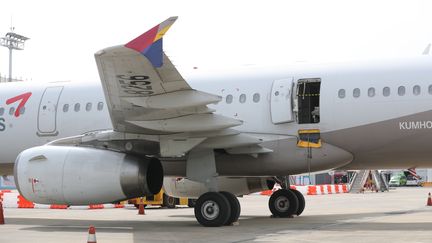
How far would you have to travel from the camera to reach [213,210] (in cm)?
1559

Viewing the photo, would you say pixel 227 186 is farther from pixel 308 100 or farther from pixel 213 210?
pixel 308 100

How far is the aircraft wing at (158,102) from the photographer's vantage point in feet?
43.6

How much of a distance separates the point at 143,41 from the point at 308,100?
4.79 metres

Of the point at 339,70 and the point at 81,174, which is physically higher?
the point at 339,70

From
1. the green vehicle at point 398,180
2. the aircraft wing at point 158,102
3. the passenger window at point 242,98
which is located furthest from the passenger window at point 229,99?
the green vehicle at point 398,180

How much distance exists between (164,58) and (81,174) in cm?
324

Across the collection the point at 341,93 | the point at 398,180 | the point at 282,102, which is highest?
the point at 398,180

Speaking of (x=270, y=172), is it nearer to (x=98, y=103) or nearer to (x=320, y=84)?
(x=320, y=84)

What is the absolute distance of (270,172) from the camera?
1666 cm

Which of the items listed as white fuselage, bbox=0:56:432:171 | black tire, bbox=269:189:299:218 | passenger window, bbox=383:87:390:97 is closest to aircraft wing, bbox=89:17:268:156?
white fuselage, bbox=0:56:432:171

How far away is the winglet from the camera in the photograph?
42.1ft

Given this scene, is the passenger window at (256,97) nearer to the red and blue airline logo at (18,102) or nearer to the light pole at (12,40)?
the red and blue airline logo at (18,102)

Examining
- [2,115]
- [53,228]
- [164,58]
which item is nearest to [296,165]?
[164,58]

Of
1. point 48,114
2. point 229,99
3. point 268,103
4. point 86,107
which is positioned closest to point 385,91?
point 268,103
